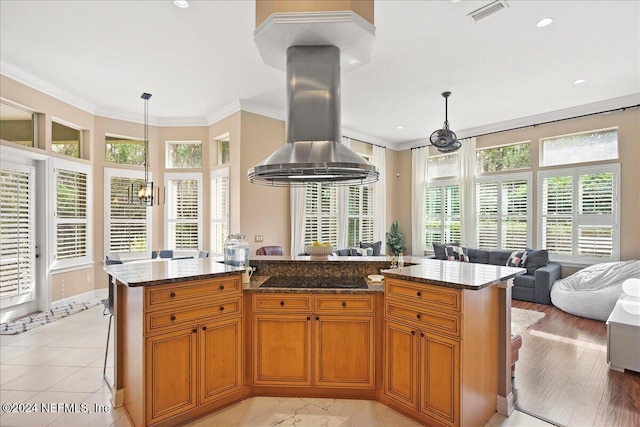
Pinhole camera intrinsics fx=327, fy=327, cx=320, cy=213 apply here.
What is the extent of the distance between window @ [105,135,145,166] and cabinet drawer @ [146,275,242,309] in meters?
4.92

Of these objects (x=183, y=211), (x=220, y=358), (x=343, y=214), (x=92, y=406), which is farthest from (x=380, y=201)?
(x=92, y=406)

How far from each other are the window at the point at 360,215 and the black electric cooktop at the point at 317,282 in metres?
4.36

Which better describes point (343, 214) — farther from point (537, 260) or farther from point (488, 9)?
point (488, 9)

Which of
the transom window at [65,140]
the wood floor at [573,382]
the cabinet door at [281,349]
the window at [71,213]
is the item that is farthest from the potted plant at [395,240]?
the transom window at [65,140]

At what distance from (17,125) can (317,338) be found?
5.30 metres

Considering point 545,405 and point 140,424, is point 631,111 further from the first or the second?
point 140,424

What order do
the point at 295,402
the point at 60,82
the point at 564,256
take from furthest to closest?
1. the point at 564,256
2. the point at 60,82
3. the point at 295,402

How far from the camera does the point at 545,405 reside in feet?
8.31

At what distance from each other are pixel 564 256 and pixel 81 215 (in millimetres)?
8573

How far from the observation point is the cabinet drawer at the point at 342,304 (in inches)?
101

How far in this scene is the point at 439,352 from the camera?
2.18 meters

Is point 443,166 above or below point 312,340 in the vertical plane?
above

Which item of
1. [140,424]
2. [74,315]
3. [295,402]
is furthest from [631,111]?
[74,315]

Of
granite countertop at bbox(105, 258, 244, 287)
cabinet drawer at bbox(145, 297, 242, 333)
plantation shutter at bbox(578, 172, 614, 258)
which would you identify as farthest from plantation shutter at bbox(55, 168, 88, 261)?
plantation shutter at bbox(578, 172, 614, 258)
